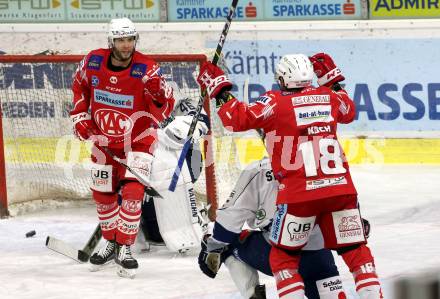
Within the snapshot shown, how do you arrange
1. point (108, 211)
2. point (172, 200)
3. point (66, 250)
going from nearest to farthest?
point (108, 211)
point (66, 250)
point (172, 200)

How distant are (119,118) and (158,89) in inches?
10.5

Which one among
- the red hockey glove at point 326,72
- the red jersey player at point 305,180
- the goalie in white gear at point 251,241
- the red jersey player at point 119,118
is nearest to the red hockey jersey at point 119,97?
the red jersey player at point 119,118

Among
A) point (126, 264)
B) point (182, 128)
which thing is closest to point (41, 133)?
point (182, 128)

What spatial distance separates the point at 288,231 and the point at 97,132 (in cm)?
198

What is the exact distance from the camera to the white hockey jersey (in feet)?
12.4

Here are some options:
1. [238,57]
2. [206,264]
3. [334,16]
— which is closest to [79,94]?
[206,264]

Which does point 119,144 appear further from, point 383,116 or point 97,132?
point 383,116

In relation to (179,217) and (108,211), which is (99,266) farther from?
(179,217)

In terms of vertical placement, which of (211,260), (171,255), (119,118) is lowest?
(171,255)

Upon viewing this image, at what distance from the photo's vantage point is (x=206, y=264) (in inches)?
151

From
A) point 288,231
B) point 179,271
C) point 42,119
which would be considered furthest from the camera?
point 42,119

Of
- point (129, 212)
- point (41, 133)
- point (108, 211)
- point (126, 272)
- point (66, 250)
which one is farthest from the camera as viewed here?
point (41, 133)

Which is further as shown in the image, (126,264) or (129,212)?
(129,212)

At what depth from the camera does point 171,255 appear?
5559 millimetres
